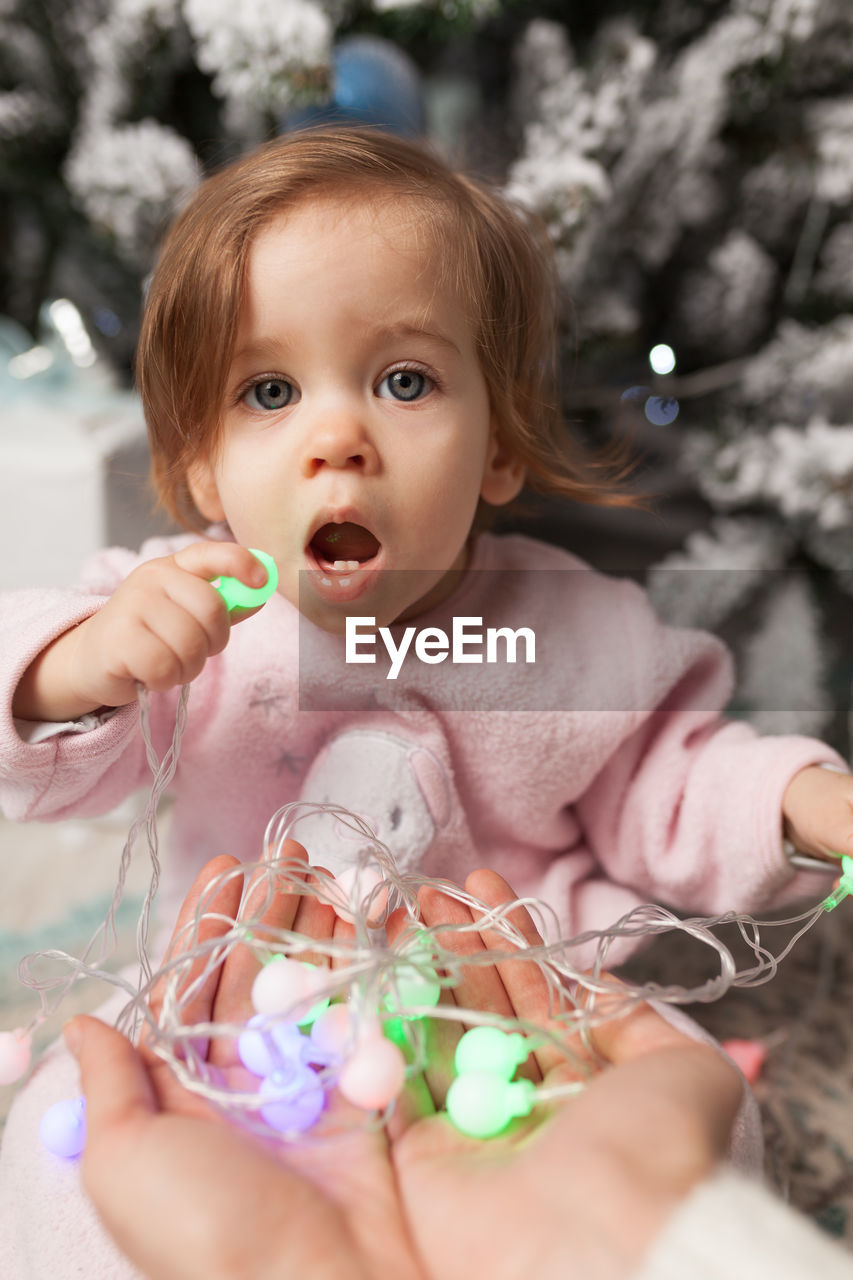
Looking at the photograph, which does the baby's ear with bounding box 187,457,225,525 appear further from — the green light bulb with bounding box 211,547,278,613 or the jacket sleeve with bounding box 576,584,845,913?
the jacket sleeve with bounding box 576,584,845,913

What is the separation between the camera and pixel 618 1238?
398 mm

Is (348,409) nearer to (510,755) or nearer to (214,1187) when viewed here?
(510,755)

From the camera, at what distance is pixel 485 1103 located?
0.50 meters

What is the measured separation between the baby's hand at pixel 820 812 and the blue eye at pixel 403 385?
1.47 ft

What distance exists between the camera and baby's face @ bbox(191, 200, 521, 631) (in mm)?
672

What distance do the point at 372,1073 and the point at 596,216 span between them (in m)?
0.94

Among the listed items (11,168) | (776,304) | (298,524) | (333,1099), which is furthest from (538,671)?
(11,168)

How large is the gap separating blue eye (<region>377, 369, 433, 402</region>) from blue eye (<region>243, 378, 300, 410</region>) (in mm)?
66

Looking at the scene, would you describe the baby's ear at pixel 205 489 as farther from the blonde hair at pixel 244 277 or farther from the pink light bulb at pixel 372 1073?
the pink light bulb at pixel 372 1073

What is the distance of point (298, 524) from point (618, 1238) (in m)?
0.48

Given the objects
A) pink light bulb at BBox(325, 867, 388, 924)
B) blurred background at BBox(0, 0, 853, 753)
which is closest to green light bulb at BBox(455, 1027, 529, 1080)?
pink light bulb at BBox(325, 867, 388, 924)

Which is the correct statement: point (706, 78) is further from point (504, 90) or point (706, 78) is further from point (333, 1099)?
point (333, 1099)

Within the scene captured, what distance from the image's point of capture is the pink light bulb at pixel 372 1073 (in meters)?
0.48

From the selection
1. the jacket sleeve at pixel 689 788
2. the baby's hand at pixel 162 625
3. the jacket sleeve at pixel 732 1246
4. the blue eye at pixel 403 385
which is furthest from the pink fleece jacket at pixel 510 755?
the jacket sleeve at pixel 732 1246
